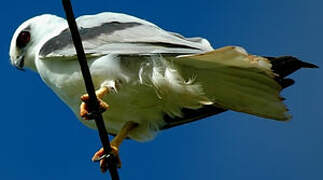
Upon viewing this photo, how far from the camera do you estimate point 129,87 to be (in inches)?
238

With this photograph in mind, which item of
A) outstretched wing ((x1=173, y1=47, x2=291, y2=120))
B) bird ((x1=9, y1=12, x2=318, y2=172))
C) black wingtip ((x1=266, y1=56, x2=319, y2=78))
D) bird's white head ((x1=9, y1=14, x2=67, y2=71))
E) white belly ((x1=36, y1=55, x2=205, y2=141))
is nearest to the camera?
black wingtip ((x1=266, y1=56, x2=319, y2=78))

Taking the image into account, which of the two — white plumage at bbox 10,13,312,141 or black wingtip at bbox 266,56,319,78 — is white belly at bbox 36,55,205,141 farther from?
black wingtip at bbox 266,56,319,78

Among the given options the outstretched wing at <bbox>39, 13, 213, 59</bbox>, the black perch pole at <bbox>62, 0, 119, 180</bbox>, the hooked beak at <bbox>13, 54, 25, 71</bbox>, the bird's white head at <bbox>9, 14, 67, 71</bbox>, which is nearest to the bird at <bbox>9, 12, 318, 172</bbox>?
the outstretched wing at <bbox>39, 13, 213, 59</bbox>

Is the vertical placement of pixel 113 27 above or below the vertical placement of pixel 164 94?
above

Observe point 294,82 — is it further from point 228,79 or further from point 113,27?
point 113,27

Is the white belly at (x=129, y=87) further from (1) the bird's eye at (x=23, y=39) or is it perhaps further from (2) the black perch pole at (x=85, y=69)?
(2) the black perch pole at (x=85, y=69)

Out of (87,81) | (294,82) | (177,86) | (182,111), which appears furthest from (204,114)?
(87,81)

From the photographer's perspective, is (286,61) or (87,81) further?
(286,61)

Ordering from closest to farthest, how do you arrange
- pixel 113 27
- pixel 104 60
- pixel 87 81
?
pixel 87 81 → pixel 104 60 → pixel 113 27

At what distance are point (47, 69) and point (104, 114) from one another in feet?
2.14

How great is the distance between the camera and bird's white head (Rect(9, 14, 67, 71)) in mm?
6875

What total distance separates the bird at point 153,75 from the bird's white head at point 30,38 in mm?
343

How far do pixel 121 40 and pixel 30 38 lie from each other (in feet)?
4.28

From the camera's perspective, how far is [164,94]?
20.1 ft
